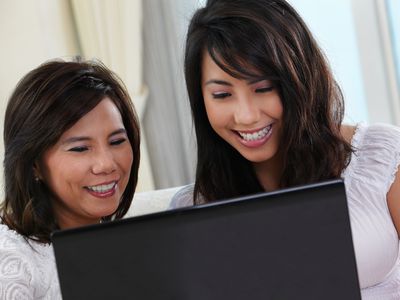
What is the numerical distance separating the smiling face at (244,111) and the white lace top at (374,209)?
9.1 inches

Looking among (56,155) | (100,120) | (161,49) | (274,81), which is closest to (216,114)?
(274,81)

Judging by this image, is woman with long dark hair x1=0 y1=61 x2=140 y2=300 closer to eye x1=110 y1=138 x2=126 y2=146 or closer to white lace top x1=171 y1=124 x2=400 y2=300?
eye x1=110 y1=138 x2=126 y2=146

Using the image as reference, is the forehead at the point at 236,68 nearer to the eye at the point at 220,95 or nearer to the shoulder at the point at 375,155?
the eye at the point at 220,95

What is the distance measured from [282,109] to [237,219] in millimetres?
875

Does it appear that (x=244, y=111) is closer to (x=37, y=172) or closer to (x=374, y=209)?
(x=374, y=209)

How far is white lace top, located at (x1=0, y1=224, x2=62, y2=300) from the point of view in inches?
56.1

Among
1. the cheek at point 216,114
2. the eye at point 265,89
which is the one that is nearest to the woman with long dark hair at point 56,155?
the cheek at point 216,114

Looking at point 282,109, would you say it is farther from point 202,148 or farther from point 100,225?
point 100,225

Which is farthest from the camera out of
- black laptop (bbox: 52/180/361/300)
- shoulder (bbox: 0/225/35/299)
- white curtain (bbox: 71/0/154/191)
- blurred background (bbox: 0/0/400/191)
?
white curtain (bbox: 71/0/154/191)

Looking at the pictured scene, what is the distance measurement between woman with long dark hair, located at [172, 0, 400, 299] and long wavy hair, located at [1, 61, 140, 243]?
0.79 ft

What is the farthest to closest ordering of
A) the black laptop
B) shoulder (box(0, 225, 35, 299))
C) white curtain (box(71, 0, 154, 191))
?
white curtain (box(71, 0, 154, 191)) → shoulder (box(0, 225, 35, 299)) → the black laptop

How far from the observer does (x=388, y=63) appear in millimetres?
3449

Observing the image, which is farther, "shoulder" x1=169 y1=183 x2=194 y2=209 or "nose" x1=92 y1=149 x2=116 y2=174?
"shoulder" x1=169 y1=183 x2=194 y2=209

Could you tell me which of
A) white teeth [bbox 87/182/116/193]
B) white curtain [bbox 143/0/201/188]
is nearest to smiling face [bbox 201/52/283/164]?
white teeth [bbox 87/182/116/193]
